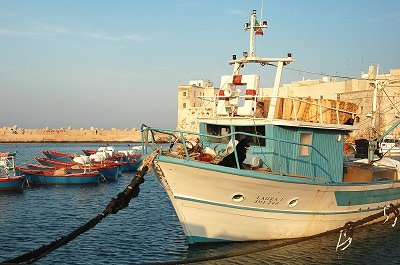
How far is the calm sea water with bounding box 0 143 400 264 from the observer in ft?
48.1

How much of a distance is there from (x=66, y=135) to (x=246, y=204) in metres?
109

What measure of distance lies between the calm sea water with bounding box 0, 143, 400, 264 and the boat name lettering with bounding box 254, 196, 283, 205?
1596mm

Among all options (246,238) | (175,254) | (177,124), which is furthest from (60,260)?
(177,124)

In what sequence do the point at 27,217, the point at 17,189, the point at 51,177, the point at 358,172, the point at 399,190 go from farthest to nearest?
the point at 51,177 → the point at 17,189 → the point at 27,217 → the point at 399,190 → the point at 358,172

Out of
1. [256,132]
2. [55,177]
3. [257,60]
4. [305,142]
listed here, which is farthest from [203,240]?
[55,177]

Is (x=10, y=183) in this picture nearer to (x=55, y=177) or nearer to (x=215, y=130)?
(x=55, y=177)

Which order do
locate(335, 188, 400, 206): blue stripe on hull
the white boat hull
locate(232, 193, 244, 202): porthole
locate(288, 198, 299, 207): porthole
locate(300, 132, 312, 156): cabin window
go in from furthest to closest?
locate(335, 188, 400, 206): blue stripe on hull
locate(300, 132, 312, 156): cabin window
locate(288, 198, 299, 207): porthole
locate(232, 193, 244, 202): porthole
the white boat hull

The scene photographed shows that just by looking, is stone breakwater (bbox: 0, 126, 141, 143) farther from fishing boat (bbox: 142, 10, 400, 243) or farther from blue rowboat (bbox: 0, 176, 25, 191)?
fishing boat (bbox: 142, 10, 400, 243)

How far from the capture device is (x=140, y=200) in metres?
27.9

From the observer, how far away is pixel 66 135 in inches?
4614

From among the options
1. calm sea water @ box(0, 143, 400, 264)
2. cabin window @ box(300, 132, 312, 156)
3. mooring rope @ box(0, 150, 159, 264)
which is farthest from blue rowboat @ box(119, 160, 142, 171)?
mooring rope @ box(0, 150, 159, 264)

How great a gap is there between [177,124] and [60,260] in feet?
267

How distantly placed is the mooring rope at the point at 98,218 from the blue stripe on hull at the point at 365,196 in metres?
7.30

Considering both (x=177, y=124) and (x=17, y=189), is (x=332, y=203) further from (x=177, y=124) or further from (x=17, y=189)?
(x=177, y=124)
